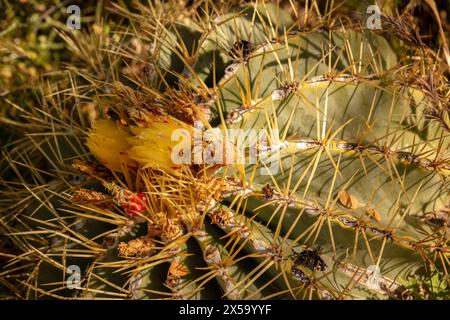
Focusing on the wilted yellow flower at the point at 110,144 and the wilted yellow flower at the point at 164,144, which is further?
the wilted yellow flower at the point at 110,144

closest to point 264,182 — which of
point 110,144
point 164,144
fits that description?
point 164,144

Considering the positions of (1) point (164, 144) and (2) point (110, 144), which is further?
(2) point (110, 144)

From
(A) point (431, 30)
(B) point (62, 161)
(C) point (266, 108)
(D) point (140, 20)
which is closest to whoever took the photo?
(C) point (266, 108)

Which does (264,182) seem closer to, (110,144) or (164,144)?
(164,144)

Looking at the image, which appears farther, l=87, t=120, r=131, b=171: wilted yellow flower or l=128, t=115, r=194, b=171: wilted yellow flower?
l=87, t=120, r=131, b=171: wilted yellow flower

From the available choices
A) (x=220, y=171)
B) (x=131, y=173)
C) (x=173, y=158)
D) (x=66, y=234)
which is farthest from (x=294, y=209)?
(x=66, y=234)

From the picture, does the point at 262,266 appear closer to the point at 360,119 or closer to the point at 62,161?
the point at 360,119

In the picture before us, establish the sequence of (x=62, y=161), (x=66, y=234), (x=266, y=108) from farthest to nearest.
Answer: (x=62, y=161) → (x=66, y=234) → (x=266, y=108)
